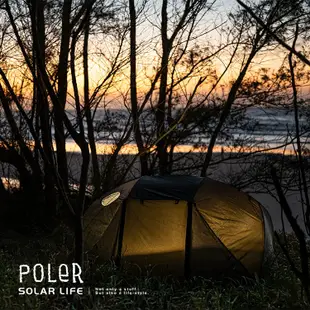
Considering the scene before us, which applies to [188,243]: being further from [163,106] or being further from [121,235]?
[163,106]

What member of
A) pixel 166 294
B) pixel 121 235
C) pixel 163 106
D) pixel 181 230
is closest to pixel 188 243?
pixel 181 230

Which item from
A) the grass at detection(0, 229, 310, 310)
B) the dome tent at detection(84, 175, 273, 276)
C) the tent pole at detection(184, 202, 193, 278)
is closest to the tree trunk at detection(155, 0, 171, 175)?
the dome tent at detection(84, 175, 273, 276)

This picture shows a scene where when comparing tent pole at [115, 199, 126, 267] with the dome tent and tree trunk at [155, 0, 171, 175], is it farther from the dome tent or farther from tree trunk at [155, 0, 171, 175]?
tree trunk at [155, 0, 171, 175]

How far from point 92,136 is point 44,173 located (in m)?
1.17

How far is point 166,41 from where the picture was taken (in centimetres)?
894

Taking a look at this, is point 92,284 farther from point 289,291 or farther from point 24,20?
point 24,20

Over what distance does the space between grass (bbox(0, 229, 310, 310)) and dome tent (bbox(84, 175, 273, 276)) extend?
Result: 21 centimetres

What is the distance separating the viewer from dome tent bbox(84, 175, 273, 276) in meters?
6.28

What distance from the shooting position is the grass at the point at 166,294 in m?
4.76

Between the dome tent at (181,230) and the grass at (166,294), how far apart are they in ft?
0.68

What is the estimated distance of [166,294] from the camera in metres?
5.25

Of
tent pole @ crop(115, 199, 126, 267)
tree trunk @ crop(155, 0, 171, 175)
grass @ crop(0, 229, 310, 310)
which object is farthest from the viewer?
tree trunk @ crop(155, 0, 171, 175)

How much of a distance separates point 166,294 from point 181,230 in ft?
3.95

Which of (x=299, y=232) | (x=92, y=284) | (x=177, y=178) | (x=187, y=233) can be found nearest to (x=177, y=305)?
(x=92, y=284)
